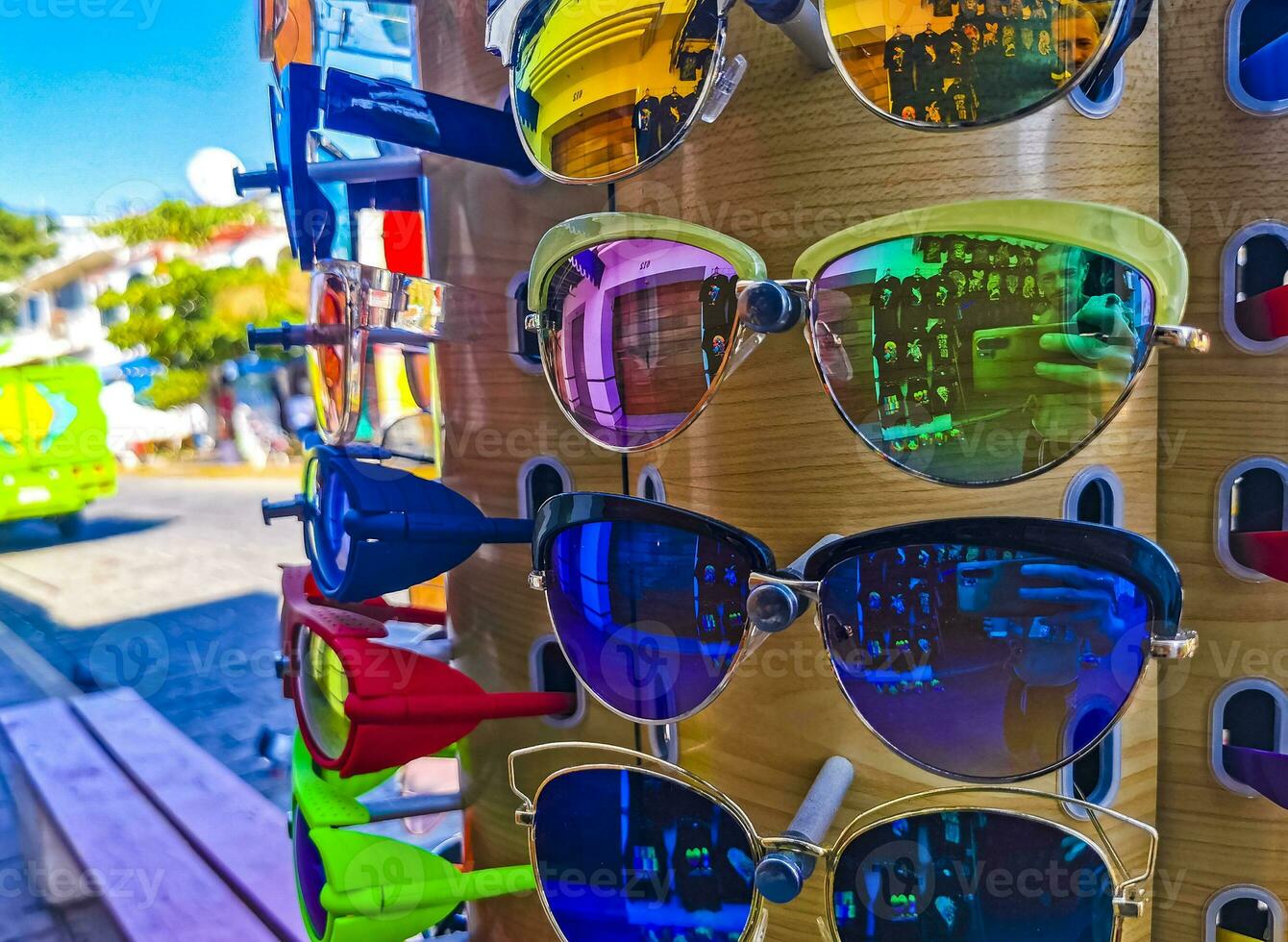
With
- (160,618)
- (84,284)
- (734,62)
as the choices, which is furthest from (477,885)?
(84,284)

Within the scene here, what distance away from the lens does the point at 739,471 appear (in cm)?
29

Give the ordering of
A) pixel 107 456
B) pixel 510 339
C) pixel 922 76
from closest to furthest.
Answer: pixel 922 76
pixel 510 339
pixel 107 456

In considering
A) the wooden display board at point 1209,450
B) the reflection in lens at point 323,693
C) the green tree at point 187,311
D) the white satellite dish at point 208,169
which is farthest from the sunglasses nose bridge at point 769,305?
the green tree at point 187,311

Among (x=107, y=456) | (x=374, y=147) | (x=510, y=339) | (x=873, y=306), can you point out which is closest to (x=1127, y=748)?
(x=873, y=306)

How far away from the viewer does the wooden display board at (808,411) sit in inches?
9.6

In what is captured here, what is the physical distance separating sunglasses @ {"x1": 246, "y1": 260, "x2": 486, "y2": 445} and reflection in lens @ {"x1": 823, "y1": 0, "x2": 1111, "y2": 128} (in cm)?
22

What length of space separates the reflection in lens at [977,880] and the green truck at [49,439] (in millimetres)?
2667

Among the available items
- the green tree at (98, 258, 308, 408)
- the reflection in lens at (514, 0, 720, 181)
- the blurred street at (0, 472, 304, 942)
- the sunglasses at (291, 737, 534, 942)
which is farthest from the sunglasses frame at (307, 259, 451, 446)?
the green tree at (98, 258, 308, 408)

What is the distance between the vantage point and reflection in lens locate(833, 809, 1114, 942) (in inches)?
9.9

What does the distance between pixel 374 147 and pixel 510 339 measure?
0.19m

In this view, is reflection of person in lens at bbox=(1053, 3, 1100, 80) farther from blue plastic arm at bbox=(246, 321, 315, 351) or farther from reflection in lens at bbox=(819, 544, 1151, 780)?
blue plastic arm at bbox=(246, 321, 315, 351)

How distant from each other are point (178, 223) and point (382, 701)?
2.32 metres

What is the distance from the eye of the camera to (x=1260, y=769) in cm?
26

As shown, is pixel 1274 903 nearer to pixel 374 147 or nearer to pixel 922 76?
pixel 922 76
